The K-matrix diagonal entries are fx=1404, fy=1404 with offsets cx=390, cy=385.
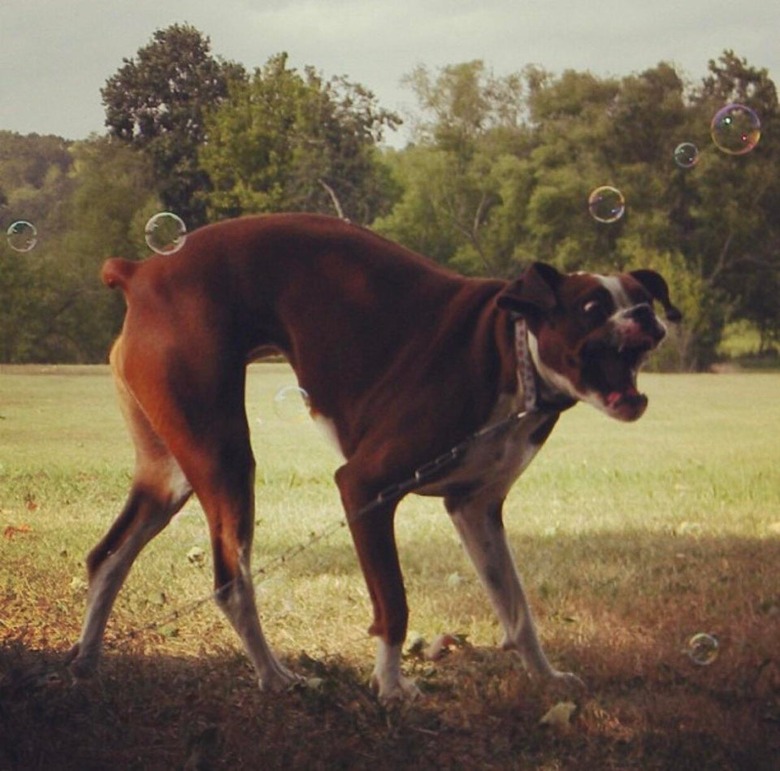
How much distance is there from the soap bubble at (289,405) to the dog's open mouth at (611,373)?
1155 millimetres

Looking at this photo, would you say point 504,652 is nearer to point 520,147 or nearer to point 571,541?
point 571,541

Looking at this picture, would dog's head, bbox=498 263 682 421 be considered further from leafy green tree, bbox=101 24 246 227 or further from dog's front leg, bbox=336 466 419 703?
leafy green tree, bbox=101 24 246 227

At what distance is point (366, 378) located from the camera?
3711mm

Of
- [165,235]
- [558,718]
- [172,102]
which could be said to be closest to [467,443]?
[558,718]

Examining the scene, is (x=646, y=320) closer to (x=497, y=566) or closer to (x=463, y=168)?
(x=497, y=566)

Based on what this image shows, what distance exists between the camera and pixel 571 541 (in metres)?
5.23

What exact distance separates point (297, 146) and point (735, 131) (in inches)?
59.1

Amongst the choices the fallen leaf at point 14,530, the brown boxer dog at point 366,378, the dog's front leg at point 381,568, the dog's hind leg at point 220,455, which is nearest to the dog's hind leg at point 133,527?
the brown boxer dog at point 366,378

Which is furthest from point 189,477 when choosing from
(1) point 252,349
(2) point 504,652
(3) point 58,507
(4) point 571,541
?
(4) point 571,541

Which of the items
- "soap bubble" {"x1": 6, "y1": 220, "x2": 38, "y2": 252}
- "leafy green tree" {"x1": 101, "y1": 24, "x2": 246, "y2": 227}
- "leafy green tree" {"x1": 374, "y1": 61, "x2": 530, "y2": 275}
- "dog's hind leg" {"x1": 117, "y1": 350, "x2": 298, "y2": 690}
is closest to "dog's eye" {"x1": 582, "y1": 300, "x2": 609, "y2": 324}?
"dog's hind leg" {"x1": 117, "y1": 350, "x2": 298, "y2": 690}

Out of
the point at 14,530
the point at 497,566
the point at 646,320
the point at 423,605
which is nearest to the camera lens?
the point at 646,320

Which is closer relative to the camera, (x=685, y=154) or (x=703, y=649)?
(x=703, y=649)

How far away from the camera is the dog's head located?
11.1ft

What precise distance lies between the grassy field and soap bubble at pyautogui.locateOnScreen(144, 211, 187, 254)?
0.59 metres
